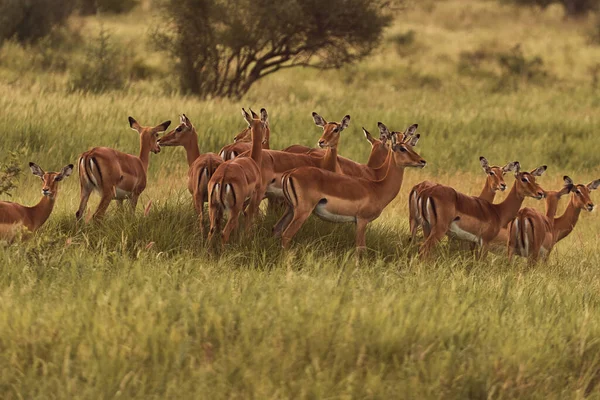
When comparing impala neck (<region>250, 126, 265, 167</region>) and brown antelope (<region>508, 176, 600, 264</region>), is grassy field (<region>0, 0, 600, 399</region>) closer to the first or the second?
brown antelope (<region>508, 176, 600, 264</region>)

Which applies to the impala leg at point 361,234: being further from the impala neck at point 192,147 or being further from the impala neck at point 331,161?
the impala neck at point 192,147

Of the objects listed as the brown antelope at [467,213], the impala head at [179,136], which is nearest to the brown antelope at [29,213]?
the impala head at [179,136]

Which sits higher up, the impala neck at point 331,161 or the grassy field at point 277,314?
the impala neck at point 331,161

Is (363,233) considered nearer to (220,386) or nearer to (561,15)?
(220,386)

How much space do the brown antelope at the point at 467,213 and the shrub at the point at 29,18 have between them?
2115 centimetres

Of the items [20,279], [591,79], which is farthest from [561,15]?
[20,279]

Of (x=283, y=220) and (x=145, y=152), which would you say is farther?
(x=145, y=152)

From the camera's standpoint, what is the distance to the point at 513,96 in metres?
24.4

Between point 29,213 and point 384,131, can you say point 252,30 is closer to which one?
point 384,131

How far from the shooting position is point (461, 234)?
8.95 meters

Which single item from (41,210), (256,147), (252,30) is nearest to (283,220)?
(256,147)

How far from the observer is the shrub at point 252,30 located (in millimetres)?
23062

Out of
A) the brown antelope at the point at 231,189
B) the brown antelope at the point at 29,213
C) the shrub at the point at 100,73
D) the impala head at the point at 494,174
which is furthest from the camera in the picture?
the shrub at the point at 100,73

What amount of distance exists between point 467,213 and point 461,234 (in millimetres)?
192
